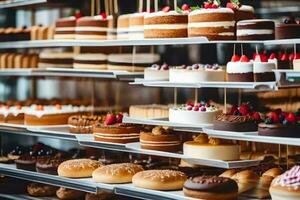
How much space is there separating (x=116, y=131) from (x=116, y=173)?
39cm

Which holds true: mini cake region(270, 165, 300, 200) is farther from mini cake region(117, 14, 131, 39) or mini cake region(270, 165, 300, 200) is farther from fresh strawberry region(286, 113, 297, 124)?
mini cake region(117, 14, 131, 39)

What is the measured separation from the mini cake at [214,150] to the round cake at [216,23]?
72 centimetres

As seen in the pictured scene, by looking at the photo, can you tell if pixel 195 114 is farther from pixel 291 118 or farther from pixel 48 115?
pixel 48 115

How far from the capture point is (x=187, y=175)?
546cm

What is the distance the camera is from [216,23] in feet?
16.4

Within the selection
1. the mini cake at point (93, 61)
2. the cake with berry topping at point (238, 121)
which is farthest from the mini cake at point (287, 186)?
the mini cake at point (93, 61)

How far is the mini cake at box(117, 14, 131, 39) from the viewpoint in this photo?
5.84 metres

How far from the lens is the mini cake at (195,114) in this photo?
5129 mm

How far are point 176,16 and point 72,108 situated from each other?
176 centimetres

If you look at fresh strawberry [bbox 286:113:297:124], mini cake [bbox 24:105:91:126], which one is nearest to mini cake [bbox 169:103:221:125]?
fresh strawberry [bbox 286:113:297:124]

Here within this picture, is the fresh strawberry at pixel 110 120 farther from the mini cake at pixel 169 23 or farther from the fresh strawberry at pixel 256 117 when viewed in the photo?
the fresh strawberry at pixel 256 117

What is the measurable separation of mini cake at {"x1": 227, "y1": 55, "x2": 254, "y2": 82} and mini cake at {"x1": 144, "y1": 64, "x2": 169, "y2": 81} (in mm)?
717

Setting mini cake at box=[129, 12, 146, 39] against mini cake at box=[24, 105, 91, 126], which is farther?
mini cake at box=[24, 105, 91, 126]

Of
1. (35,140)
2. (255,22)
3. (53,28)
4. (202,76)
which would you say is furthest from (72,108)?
(255,22)
